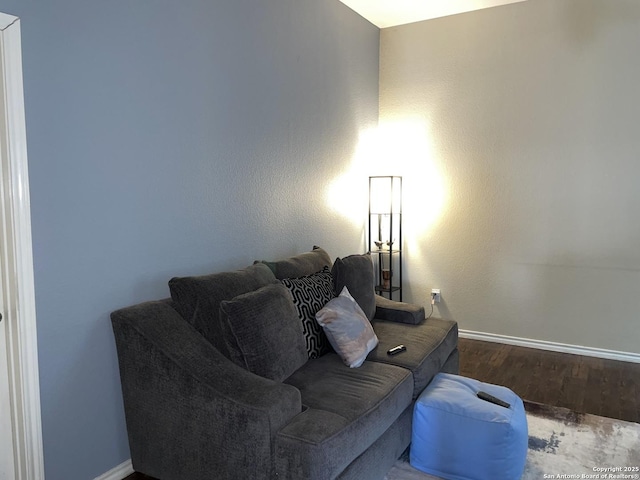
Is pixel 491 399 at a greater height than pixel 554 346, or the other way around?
pixel 491 399

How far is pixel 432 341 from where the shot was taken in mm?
2951

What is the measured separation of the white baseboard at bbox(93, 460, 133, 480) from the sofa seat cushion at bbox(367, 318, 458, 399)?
128 cm

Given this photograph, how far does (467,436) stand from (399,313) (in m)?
1.14

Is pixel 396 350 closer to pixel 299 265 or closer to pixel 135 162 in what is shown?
pixel 299 265

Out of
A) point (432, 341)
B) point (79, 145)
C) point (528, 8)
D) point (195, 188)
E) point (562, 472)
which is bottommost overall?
point (562, 472)

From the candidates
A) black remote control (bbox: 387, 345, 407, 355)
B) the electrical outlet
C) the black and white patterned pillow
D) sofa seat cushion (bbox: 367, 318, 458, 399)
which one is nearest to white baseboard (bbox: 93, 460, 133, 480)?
the black and white patterned pillow

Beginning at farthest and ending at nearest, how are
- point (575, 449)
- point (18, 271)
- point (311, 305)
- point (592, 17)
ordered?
point (592, 17), point (311, 305), point (575, 449), point (18, 271)

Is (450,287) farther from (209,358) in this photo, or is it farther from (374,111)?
(209,358)

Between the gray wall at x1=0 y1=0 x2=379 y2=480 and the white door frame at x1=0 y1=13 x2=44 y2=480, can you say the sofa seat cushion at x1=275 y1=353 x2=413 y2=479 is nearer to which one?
the gray wall at x1=0 y1=0 x2=379 y2=480

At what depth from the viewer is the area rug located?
238 cm

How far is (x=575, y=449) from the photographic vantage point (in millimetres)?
2582

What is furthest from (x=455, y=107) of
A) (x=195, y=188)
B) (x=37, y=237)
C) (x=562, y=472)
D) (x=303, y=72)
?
(x=37, y=237)

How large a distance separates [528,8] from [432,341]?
2.88 meters

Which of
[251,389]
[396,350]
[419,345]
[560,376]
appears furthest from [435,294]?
[251,389]
